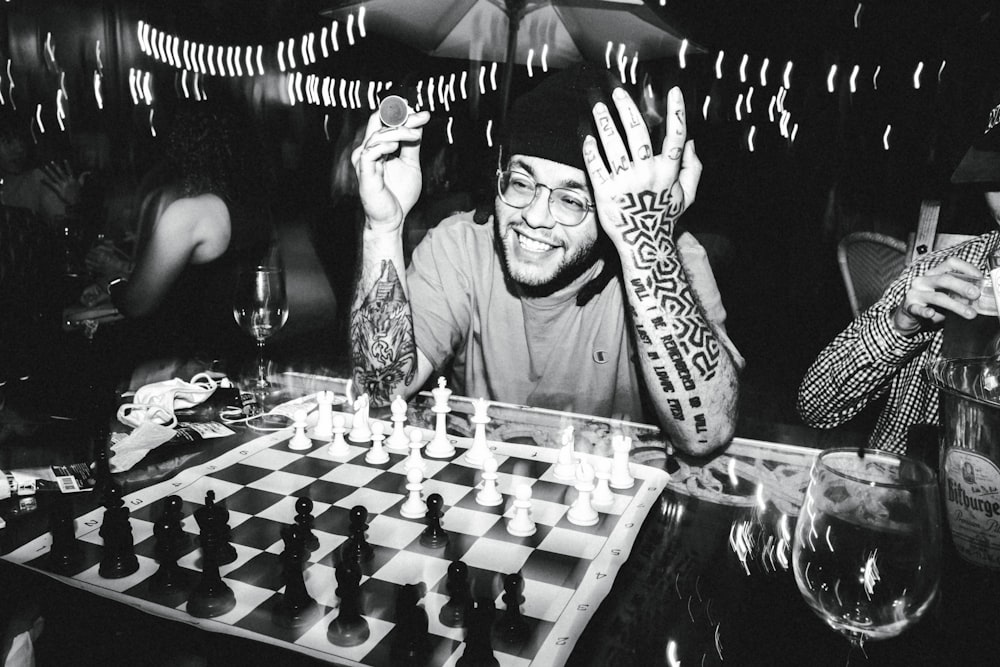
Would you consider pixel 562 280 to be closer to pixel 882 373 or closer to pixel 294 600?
pixel 882 373

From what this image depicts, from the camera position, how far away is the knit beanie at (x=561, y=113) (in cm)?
146

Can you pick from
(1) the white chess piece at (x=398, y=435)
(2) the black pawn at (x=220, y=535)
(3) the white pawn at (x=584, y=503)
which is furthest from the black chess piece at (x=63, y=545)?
(3) the white pawn at (x=584, y=503)

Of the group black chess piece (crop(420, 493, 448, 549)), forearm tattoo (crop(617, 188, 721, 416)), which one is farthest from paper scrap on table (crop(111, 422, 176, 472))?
forearm tattoo (crop(617, 188, 721, 416))

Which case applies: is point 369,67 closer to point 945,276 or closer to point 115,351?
point 115,351

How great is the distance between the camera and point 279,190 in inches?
76.0

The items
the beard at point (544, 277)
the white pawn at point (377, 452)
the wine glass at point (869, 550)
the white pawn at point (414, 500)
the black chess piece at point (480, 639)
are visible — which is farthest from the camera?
the beard at point (544, 277)

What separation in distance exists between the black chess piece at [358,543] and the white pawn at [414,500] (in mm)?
122

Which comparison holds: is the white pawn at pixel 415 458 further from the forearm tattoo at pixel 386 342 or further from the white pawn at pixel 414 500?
the forearm tattoo at pixel 386 342

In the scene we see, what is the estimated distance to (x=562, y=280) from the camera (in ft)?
5.37

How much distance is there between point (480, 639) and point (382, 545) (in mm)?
277

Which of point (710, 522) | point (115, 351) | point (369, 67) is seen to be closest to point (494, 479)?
point (710, 522)

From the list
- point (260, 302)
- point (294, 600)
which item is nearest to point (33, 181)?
point (260, 302)

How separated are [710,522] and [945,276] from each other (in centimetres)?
66

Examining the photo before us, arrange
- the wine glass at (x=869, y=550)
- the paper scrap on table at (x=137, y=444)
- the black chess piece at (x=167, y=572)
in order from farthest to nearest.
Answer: the paper scrap on table at (x=137, y=444)
the black chess piece at (x=167, y=572)
the wine glass at (x=869, y=550)
